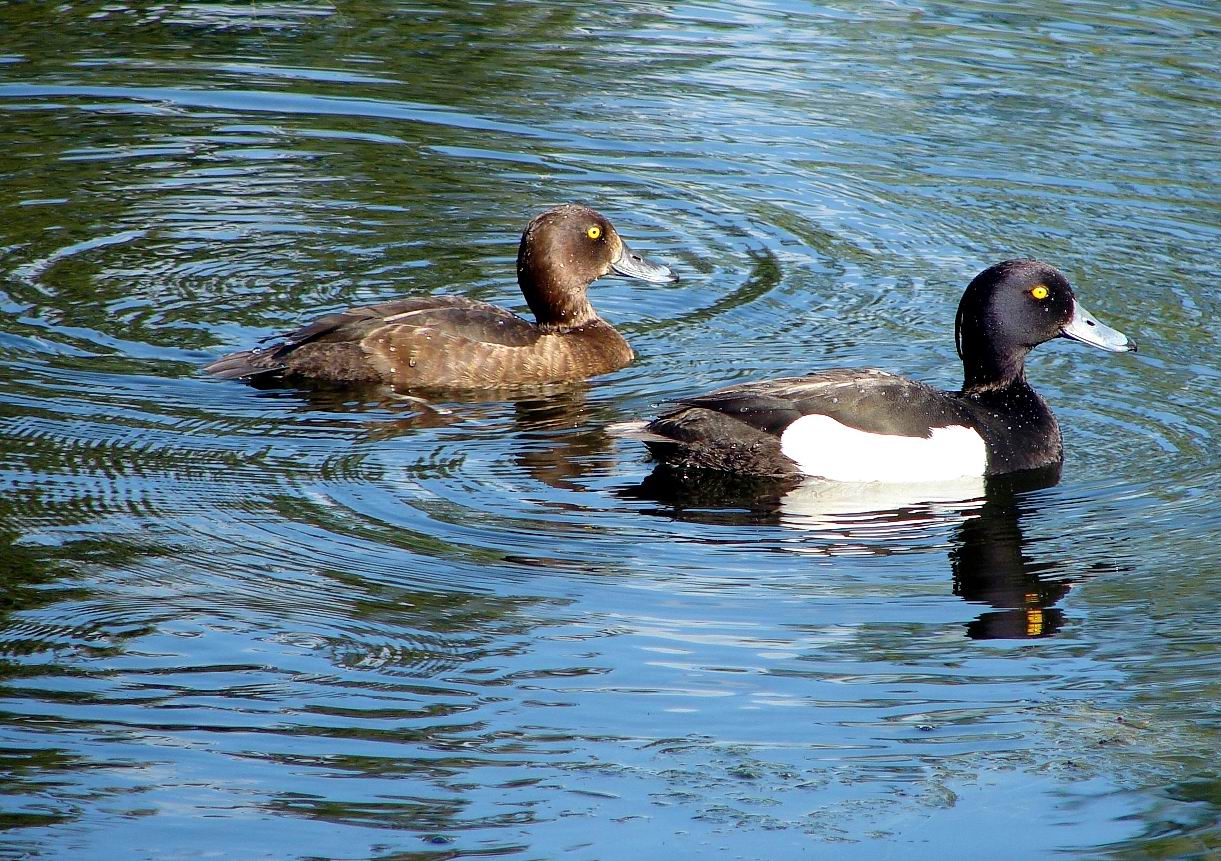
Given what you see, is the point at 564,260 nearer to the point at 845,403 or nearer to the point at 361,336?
the point at 361,336

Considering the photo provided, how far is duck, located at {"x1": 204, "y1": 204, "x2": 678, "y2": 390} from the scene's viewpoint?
8609mm

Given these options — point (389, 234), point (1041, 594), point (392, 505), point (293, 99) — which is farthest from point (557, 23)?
point (1041, 594)

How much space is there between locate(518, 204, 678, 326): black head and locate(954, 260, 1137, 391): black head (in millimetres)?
2381

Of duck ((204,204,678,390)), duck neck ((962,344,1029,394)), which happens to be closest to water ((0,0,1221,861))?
duck ((204,204,678,390))

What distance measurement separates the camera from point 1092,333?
8.17 metres

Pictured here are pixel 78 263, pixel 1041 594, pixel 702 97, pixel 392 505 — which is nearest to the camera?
pixel 1041 594

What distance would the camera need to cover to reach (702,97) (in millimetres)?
13281

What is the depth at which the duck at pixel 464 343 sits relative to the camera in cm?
861

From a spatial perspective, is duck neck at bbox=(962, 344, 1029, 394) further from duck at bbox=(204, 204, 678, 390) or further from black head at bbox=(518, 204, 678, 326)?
black head at bbox=(518, 204, 678, 326)

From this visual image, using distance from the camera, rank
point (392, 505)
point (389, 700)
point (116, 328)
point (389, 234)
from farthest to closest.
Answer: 1. point (389, 234)
2. point (116, 328)
3. point (392, 505)
4. point (389, 700)

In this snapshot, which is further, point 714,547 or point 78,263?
point 78,263

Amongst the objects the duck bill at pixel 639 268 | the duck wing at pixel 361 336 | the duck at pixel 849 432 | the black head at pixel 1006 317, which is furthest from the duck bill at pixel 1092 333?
the duck wing at pixel 361 336

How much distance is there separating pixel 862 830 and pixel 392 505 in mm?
2955

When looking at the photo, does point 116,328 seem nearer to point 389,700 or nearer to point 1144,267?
point 389,700
